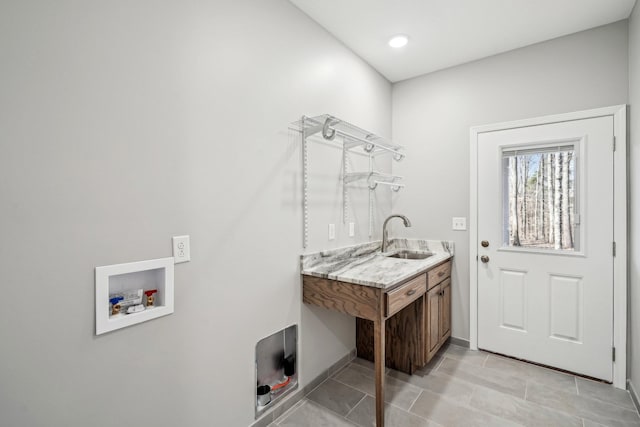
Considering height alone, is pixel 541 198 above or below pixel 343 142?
below

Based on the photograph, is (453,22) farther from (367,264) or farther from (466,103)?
(367,264)

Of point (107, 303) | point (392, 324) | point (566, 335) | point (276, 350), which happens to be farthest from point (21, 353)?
point (566, 335)

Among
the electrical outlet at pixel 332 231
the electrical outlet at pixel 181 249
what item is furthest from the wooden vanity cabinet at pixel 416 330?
the electrical outlet at pixel 181 249

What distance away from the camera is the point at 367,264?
2229 millimetres

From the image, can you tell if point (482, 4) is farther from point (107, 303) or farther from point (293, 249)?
point (107, 303)

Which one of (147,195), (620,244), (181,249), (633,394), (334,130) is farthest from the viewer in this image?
(620,244)

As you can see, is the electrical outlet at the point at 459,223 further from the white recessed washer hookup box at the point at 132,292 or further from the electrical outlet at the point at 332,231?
the white recessed washer hookup box at the point at 132,292

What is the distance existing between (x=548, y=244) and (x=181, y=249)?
2.66m

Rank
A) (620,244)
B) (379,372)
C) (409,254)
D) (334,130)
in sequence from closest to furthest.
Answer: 1. (379,372)
2. (334,130)
3. (620,244)
4. (409,254)

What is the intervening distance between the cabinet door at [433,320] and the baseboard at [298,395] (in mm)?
647

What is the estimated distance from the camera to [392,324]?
240 cm

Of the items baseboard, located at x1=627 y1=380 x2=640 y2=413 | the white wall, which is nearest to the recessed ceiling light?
the white wall

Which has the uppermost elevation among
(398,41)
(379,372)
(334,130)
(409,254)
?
(398,41)

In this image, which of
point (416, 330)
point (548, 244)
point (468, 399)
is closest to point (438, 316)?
point (416, 330)
